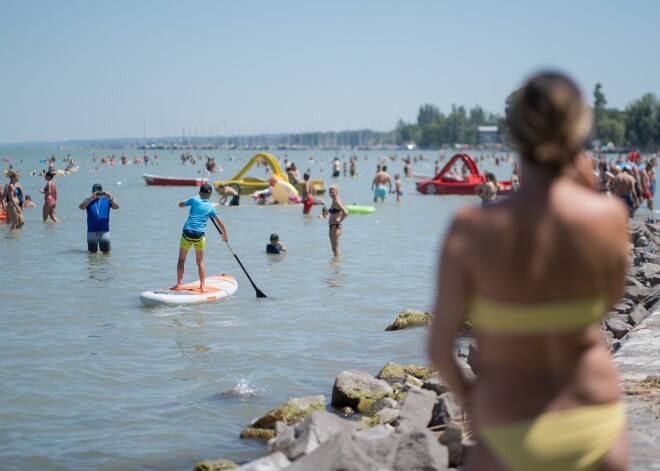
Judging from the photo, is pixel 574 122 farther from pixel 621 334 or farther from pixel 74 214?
pixel 74 214

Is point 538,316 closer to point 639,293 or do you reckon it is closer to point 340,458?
point 340,458

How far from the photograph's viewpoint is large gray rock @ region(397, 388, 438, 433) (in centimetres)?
548

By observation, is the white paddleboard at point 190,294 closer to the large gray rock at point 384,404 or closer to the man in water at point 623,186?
the large gray rock at point 384,404

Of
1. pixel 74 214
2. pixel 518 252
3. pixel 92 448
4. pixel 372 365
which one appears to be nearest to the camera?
pixel 518 252

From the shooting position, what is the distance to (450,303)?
7.23 ft

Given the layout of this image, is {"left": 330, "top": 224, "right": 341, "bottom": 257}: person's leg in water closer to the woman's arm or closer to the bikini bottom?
the woman's arm

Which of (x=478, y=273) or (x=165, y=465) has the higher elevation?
(x=478, y=273)

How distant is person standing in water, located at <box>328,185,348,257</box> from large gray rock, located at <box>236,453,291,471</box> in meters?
11.3

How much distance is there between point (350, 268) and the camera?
16.7m

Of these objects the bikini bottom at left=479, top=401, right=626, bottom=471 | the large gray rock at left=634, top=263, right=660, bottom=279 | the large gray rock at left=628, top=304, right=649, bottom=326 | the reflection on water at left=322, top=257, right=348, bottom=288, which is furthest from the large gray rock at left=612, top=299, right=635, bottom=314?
the bikini bottom at left=479, top=401, right=626, bottom=471

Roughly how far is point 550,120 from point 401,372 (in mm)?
6358

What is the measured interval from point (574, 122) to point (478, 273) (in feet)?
1.46


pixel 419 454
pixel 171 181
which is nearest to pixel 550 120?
pixel 419 454

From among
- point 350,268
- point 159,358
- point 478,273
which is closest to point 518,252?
point 478,273
